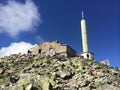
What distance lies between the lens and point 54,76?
4034 cm

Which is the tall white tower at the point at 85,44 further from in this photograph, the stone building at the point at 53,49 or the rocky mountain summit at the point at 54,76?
the rocky mountain summit at the point at 54,76

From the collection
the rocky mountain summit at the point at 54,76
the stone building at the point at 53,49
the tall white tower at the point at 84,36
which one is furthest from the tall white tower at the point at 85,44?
the rocky mountain summit at the point at 54,76

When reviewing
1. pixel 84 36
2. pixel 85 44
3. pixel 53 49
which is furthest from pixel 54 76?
pixel 84 36

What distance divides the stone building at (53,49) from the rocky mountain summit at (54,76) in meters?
8.74

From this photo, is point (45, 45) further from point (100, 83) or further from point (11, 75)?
point (100, 83)

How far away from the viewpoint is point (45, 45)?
6562 cm

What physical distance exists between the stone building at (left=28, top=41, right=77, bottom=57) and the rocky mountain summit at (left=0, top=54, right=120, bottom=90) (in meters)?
A: 8.74

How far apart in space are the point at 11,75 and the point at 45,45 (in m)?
21.2

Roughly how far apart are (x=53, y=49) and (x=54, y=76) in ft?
77.7

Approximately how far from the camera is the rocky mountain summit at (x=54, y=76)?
120 ft

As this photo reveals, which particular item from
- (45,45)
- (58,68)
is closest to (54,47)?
(45,45)

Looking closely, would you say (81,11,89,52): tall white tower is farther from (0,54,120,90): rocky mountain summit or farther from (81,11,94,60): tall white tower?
(0,54,120,90): rocky mountain summit

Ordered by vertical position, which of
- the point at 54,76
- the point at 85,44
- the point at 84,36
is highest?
the point at 84,36

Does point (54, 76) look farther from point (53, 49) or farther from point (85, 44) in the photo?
point (85, 44)
